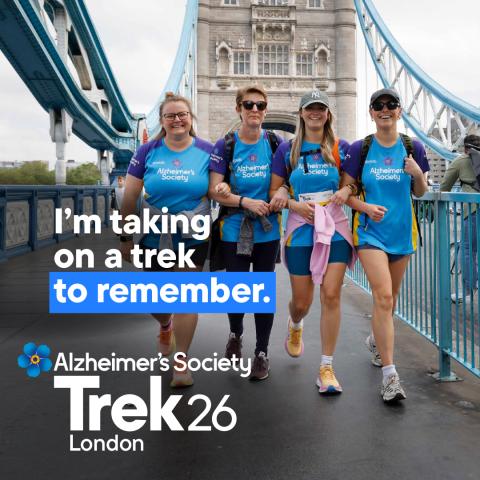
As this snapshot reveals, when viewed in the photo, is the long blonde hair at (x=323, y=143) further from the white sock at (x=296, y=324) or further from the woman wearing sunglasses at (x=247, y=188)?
the white sock at (x=296, y=324)

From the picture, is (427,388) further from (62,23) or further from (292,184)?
(62,23)

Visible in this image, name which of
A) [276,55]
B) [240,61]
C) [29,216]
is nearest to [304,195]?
[29,216]

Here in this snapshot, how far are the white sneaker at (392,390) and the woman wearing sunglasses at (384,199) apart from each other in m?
0.11

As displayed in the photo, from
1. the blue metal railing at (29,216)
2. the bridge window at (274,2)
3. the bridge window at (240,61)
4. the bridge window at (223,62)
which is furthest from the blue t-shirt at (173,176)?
the bridge window at (274,2)

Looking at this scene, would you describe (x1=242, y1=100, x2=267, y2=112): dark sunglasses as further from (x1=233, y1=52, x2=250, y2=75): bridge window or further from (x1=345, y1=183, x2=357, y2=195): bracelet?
(x1=233, y1=52, x2=250, y2=75): bridge window

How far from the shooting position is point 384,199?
7.80ft

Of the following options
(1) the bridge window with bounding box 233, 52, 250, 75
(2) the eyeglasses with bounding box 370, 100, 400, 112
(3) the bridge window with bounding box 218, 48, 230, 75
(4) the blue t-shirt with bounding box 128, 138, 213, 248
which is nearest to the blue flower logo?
(4) the blue t-shirt with bounding box 128, 138, 213, 248

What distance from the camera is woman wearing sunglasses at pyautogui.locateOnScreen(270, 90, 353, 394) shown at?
7.80 ft

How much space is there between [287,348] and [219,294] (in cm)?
47

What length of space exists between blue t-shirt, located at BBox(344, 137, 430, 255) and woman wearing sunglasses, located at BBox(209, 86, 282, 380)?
40 cm

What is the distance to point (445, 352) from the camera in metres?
2.50

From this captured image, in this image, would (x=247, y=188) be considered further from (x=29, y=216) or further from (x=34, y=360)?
(x=29, y=216)

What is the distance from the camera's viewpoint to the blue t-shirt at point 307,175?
2408mm

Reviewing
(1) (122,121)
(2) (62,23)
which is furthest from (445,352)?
(1) (122,121)
